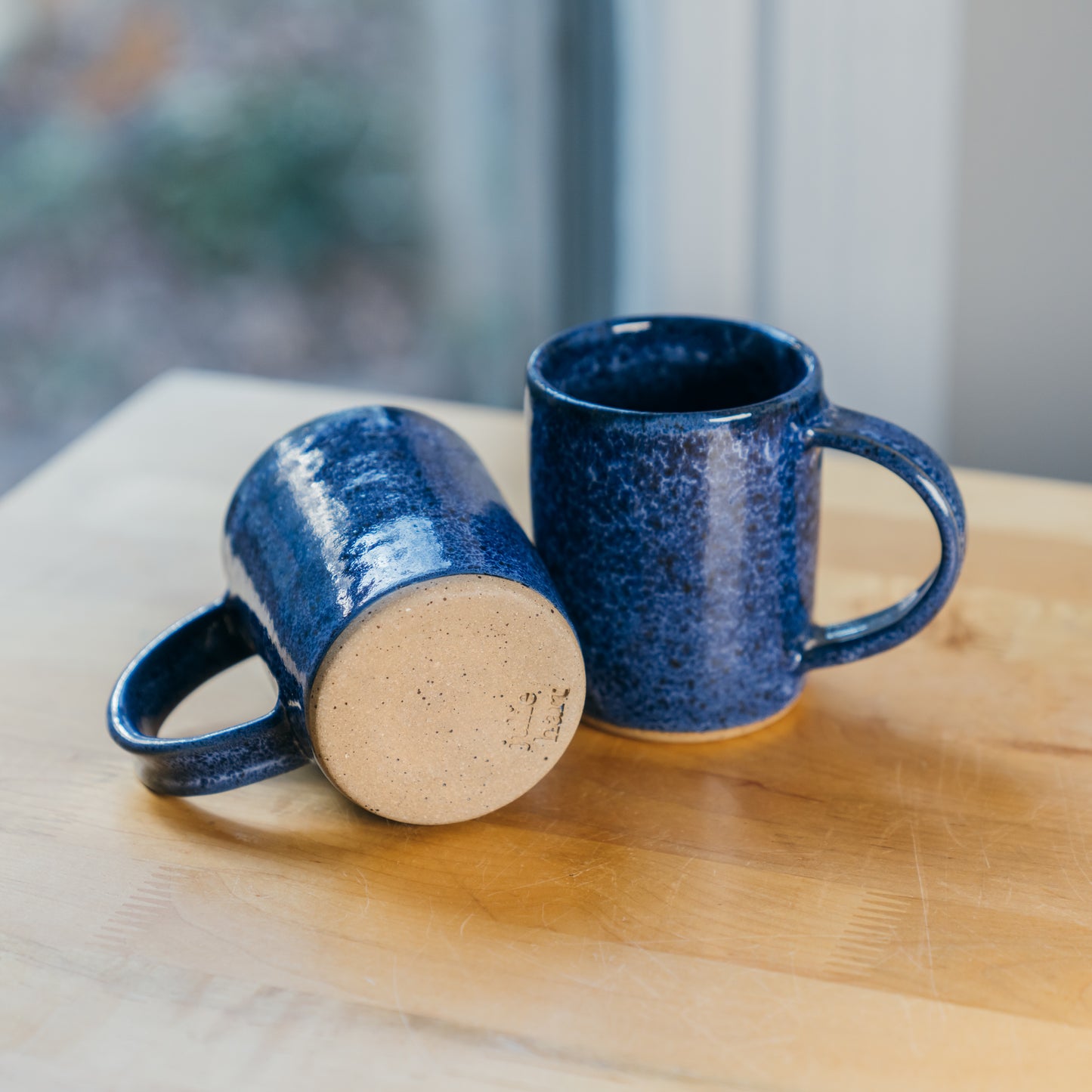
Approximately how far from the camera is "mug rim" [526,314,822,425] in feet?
1.64

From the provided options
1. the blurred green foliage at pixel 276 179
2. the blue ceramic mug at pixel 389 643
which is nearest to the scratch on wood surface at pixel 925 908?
the blue ceramic mug at pixel 389 643

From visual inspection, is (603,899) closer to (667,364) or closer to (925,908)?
(925,908)

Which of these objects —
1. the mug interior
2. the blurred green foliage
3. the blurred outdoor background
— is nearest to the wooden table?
the mug interior

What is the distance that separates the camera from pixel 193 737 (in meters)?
0.53

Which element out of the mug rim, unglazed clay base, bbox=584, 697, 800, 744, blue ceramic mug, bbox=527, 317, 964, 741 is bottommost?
unglazed clay base, bbox=584, 697, 800, 744

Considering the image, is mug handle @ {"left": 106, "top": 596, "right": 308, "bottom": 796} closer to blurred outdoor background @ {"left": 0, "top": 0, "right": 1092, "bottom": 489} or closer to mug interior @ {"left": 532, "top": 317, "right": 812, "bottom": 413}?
mug interior @ {"left": 532, "top": 317, "right": 812, "bottom": 413}

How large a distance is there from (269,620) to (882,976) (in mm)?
264

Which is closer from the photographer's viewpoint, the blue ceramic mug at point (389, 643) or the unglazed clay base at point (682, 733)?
the blue ceramic mug at point (389, 643)

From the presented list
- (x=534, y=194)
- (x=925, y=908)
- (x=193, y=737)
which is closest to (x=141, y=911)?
(x=193, y=737)

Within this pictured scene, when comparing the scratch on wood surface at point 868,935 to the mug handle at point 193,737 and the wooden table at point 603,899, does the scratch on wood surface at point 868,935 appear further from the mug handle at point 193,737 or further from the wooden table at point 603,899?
the mug handle at point 193,737

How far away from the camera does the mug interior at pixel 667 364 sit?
1.93 feet

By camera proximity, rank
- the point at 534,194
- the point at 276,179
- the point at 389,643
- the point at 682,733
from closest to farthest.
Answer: the point at 389,643 < the point at 682,733 < the point at 534,194 < the point at 276,179

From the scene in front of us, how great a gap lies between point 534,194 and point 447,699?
115 centimetres

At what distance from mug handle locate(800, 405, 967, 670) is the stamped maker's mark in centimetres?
15
